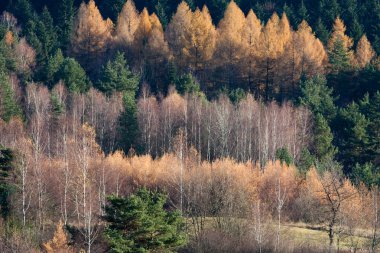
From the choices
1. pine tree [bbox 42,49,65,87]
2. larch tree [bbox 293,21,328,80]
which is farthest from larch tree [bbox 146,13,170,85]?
larch tree [bbox 293,21,328,80]

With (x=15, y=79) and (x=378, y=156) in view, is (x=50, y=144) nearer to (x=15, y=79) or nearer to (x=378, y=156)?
(x=15, y=79)

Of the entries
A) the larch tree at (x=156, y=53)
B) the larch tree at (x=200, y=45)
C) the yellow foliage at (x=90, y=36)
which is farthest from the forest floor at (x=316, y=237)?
the yellow foliage at (x=90, y=36)

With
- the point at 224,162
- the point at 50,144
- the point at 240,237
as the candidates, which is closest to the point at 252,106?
the point at 224,162

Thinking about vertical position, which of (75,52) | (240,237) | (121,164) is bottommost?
(240,237)

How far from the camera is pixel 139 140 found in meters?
53.8

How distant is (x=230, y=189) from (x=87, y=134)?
17.3m

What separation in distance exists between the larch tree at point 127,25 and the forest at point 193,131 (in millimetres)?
184

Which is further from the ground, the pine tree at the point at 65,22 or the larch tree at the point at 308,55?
the pine tree at the point at 65,22

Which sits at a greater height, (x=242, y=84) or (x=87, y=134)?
(x=242, y=84)

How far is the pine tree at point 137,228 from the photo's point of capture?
90.4 ft

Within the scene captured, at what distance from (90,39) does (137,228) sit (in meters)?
47.7

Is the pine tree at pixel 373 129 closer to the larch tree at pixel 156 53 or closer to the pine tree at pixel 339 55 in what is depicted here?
the pine tree at pixel 339 55

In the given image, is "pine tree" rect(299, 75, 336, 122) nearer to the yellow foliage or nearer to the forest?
the forest

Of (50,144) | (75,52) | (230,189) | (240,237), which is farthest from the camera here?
(75,52)
